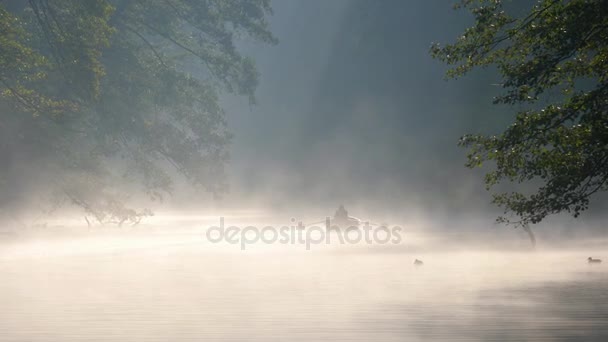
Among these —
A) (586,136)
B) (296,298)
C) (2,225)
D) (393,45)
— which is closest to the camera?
(586,136)

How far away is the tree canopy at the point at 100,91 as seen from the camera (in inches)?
1502

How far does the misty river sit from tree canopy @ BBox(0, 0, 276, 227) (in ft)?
18.7

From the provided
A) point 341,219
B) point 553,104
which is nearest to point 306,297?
point 553,104

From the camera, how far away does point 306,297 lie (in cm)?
2245

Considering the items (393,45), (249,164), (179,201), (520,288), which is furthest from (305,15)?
(520,288)

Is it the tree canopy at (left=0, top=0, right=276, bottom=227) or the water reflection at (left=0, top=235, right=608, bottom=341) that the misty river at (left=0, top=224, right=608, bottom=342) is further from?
the tree canopy at (left=0, top=0, right=276, bottom=227)

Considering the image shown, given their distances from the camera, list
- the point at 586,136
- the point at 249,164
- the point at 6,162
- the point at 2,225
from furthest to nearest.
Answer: the point at 249,164, the point at 2,225, the point at 6,162, the point at 586,136

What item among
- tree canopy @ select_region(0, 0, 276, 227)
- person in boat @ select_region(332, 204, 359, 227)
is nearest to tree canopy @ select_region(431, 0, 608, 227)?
tree canopy @ select_region(0, 0, 276, 227)

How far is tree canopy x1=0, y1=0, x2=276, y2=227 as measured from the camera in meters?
38.2

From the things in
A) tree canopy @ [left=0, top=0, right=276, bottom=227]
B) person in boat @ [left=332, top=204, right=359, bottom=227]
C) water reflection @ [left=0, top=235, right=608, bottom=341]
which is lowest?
water reflection @ [left=0, top=235, right=608, bottom=341]

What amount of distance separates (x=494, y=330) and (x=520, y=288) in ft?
21.6

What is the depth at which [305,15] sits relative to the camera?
5221 inches

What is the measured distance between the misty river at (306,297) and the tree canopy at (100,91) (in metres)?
5.70

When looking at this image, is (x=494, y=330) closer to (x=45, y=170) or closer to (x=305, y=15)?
(x=45, y=170)
